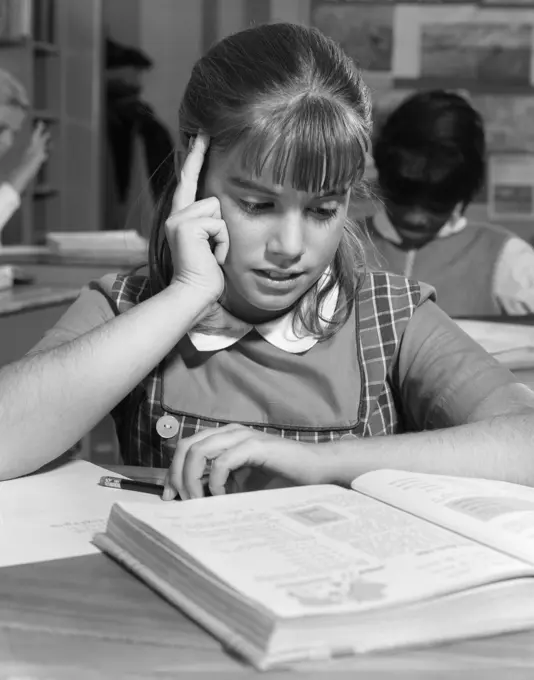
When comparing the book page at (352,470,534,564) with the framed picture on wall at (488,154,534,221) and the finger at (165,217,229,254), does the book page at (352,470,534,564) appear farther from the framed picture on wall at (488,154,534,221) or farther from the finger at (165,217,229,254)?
the framed picture on wall at (488,154,534,221)

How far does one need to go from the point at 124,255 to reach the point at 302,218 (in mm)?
2067

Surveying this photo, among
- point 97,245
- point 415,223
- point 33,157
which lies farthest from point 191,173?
point 33,157

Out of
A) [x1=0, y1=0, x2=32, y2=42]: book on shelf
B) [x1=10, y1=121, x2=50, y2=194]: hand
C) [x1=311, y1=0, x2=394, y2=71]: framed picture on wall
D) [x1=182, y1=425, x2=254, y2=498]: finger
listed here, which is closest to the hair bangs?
[x1=182, y1=425, x2=254, y2=498]: finger

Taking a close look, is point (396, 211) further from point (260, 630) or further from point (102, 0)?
point (102, 0)

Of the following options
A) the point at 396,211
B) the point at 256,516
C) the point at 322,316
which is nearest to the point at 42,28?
the point at 396,211

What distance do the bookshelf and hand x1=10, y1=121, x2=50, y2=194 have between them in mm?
55

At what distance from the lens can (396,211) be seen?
2.08 metres

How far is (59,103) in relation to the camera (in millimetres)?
4215

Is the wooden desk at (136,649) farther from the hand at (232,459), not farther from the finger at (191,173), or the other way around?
the finger at (191,173)

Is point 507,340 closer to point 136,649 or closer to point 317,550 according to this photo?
point 317,550

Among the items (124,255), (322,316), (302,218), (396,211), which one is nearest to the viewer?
(302,218)

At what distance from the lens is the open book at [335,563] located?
1.73ft

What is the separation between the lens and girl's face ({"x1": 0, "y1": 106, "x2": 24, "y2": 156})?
3615 mm

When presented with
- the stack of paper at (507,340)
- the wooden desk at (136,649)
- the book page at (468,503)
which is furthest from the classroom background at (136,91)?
the wooden desk at (136,649)
